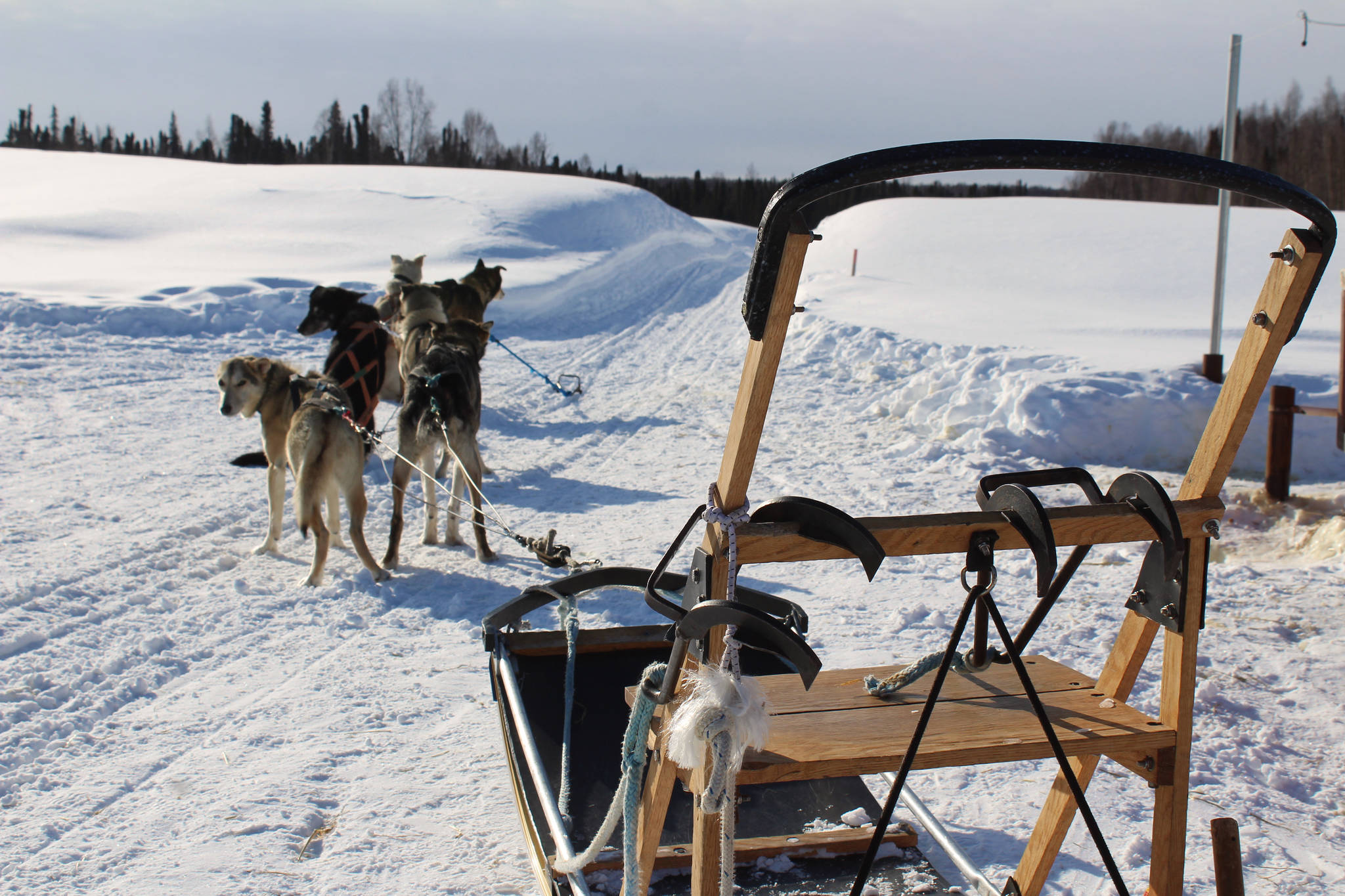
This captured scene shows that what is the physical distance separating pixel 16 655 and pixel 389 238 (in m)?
20.3

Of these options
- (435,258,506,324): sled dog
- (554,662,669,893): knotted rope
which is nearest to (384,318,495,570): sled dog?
(435,258,506,324): sled dog

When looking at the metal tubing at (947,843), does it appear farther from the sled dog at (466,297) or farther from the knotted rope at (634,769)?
the sled dog at (466,297)

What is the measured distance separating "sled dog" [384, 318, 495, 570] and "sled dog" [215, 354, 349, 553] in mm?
423

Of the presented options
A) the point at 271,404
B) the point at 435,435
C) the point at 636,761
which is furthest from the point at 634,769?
the point at 271,404

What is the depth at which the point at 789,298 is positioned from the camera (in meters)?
1.20

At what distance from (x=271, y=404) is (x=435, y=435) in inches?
35.4

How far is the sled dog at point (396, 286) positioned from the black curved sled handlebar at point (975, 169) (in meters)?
6.40

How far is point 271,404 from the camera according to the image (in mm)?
5066

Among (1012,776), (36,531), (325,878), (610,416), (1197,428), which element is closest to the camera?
(325,878)

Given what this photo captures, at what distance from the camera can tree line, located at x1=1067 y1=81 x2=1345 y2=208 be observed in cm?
4631

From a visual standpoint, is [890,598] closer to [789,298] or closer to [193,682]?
[193,682]

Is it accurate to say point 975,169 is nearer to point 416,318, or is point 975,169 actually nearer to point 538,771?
point 538,771

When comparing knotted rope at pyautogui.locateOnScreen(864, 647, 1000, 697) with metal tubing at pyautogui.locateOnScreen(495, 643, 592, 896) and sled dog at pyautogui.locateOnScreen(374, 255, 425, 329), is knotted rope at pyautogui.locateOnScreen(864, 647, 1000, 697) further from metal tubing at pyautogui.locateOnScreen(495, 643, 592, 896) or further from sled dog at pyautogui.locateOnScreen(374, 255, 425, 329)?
sled dog at pyautogui.locateOnScreen(374, 255, 425, 329)

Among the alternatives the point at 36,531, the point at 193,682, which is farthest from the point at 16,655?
the point at 36,531
